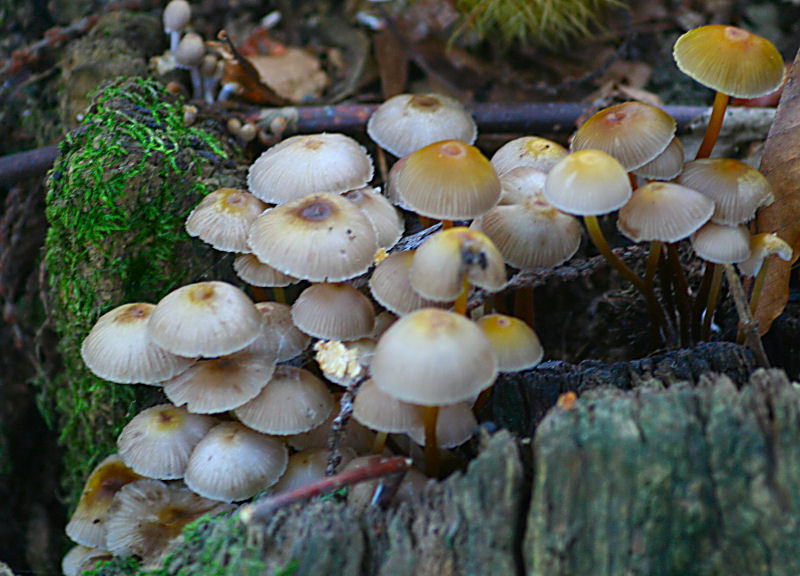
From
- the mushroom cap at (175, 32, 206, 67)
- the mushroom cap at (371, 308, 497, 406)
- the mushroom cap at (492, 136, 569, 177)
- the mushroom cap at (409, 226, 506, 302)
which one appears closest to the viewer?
the mushroom cap at (371, 308, 497, 406)

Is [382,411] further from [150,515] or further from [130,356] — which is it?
[150,515]

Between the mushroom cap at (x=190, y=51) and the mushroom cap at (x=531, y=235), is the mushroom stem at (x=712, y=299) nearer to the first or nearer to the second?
the mushroom cap at (x=531, y=235)

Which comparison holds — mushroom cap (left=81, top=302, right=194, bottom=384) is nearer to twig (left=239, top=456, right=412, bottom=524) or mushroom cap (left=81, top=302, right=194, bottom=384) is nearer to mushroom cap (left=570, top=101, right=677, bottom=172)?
twig (left=239, top=456, right=412, bottom=524)

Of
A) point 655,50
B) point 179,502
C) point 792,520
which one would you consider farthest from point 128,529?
point 655,50

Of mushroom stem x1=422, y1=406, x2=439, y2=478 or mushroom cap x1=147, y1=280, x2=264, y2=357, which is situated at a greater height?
A: mushroom cap x1=147, y1=280, x2=264, y2=357

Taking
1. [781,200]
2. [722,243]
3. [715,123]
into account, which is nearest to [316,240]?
[722,243]

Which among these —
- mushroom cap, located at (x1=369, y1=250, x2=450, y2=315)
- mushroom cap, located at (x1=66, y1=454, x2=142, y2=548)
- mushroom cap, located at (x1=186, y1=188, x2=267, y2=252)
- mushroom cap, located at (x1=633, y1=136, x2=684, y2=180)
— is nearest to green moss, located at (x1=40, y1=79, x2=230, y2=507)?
mushroom cap, located at (x1=66, y1=454, x2=142, y2=548)

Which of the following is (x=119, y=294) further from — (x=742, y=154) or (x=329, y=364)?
(x=742, y=154)
